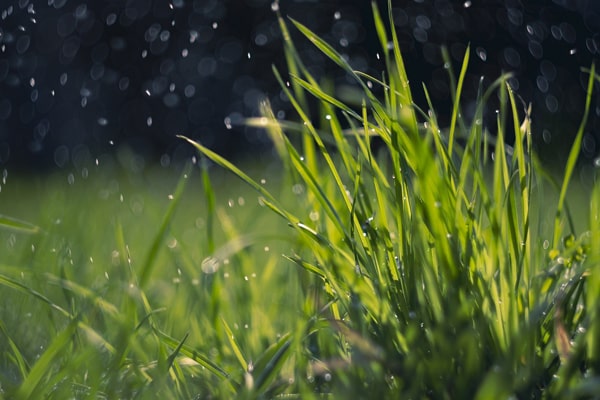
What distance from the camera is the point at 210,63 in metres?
5.57

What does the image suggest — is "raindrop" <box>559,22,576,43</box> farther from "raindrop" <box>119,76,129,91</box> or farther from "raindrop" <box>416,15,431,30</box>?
"raindrop" <box>119,76,129,91</box>

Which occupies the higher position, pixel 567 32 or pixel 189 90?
pixel 567 32

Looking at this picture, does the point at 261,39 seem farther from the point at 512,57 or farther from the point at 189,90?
the point at 512,57

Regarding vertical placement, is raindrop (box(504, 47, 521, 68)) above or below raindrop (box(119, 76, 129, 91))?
above

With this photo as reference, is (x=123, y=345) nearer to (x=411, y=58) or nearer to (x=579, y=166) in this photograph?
(x=579, y=166)

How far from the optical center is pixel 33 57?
5.04 m

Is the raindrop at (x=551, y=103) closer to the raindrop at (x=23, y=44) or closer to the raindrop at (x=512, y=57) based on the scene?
the raindrop at (x=512, y=57)

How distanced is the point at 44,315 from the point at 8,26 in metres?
4.09

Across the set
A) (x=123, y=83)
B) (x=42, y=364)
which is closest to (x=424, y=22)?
(x=123, y=83)

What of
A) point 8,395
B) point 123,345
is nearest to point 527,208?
point 123,345

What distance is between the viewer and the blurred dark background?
3.84 m

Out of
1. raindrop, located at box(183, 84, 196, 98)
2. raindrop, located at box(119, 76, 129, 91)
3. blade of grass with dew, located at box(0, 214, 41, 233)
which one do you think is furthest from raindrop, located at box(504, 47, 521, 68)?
blade of grass with dew, located at box(0, 214, 41, 233)

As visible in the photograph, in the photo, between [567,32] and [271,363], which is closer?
[271,363]

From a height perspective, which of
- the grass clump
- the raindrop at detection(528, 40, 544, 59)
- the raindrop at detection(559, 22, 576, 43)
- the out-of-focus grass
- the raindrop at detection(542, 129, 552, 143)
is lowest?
the out-of-focus grass
